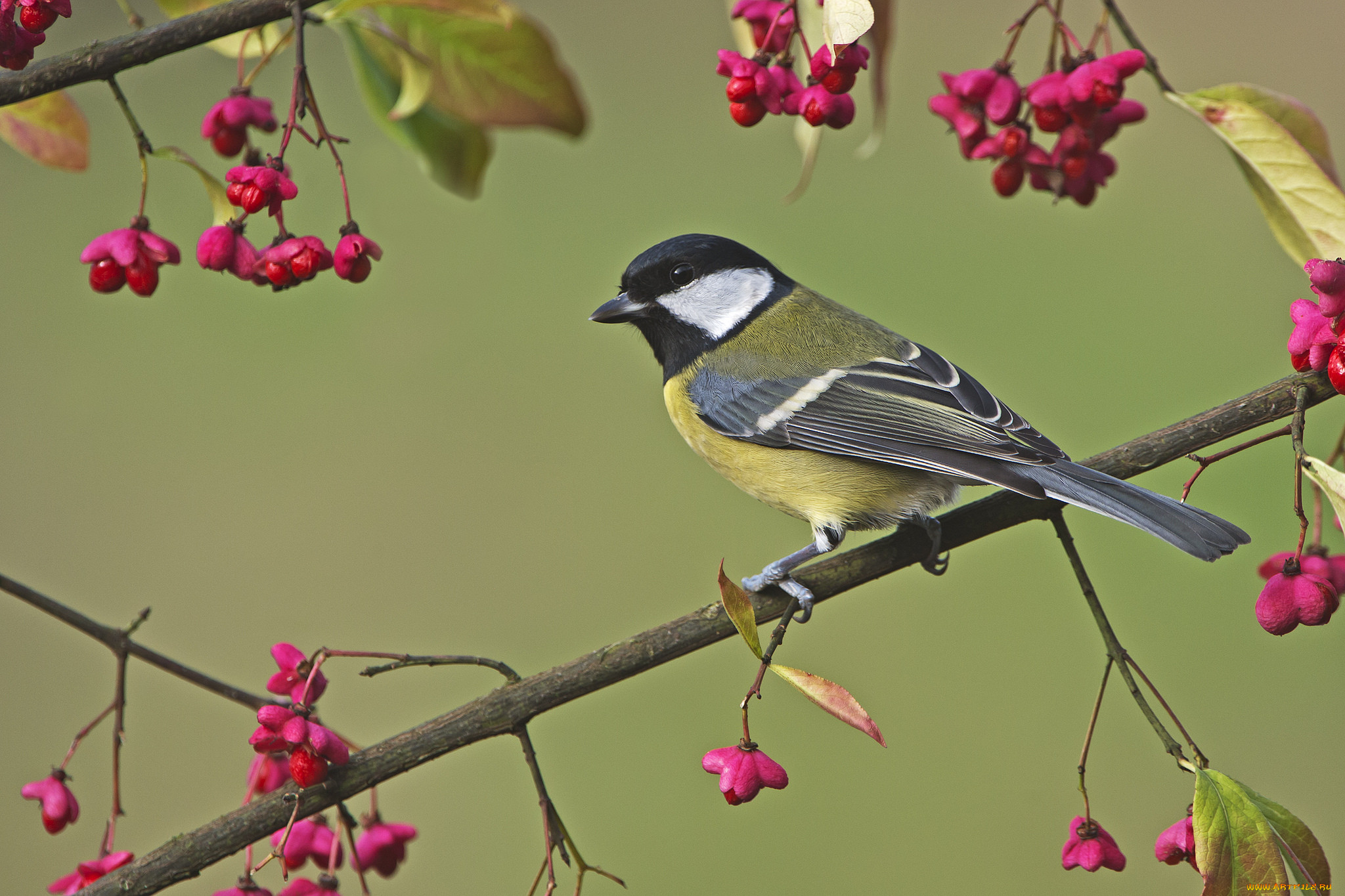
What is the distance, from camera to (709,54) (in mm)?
6109

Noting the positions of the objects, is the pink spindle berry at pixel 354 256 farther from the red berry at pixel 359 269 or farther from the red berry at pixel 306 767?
the red berry at pixel 306 767

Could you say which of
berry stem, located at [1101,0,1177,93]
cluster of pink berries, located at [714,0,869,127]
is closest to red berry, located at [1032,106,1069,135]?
berry stem, located at [1101,0,1177,93]

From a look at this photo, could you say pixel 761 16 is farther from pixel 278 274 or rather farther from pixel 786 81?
pixel 278 274

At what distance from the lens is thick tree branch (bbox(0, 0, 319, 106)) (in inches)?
37.1

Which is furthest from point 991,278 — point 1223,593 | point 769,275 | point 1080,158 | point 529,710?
point 529,710

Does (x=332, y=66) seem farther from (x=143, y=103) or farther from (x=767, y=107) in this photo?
(x=767, y=107)

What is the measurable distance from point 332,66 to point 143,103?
0.92 metres

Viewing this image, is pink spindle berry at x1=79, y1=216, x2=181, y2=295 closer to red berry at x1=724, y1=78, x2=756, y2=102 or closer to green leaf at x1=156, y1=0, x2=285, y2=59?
green leaf at x1=156, y1=0, x2=285, y2=59

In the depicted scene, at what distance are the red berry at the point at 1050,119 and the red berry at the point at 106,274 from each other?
1051mm

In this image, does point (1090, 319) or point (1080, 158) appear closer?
point (1080, 158)

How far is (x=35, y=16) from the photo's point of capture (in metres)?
0.96

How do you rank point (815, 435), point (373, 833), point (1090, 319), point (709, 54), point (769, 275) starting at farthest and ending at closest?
point (709, 54)
point (1090, 319)
point (769, 275)
point (815, 435)
point (373, 833)

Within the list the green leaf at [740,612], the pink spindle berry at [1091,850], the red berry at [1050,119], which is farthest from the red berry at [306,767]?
the red berry at [1050,119]

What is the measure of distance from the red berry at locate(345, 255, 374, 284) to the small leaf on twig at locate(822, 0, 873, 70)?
519 millimetres
